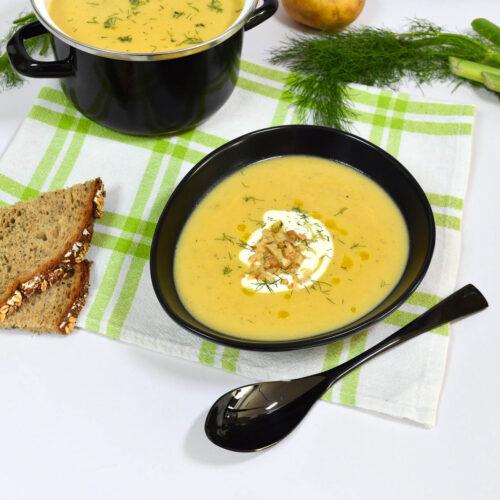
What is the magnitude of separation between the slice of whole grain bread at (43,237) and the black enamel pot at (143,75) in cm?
26

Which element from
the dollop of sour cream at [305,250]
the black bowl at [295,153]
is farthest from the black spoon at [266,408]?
the dollop of sour cream at [305,250]

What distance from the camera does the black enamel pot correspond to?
6.24 ft

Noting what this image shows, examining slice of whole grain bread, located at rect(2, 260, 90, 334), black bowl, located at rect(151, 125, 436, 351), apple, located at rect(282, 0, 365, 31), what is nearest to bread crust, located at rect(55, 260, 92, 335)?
slice of whole grain bread, located at rect(2, 260, 90, 334)

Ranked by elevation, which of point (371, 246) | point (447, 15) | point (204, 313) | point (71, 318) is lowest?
point (71, 318)

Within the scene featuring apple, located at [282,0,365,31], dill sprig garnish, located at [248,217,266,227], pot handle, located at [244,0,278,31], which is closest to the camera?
dill sprig garnish, located at [248,217,266,227]

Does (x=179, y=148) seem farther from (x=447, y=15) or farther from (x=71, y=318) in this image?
(x=447, y=15)

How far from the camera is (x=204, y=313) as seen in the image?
1.72 meters

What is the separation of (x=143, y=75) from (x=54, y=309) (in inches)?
27.4

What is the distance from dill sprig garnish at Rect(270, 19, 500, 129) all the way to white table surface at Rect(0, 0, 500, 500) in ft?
2.89

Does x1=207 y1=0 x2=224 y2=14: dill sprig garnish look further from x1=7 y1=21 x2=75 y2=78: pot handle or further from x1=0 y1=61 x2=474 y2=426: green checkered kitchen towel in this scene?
x1=7 y1=21 x2=75 y2=78: pot handle

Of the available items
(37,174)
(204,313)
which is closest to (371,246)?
(204,313)

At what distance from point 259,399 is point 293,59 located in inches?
54.1

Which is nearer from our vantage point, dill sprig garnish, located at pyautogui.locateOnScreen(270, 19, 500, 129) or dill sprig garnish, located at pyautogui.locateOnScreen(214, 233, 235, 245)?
dill sprig garnish, located at pyautogui.locateOnScreen(214, 233, 235, 245)

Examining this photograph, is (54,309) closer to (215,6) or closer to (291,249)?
(291,249)
